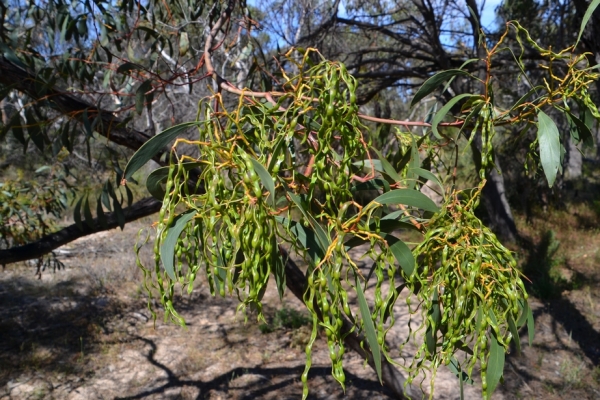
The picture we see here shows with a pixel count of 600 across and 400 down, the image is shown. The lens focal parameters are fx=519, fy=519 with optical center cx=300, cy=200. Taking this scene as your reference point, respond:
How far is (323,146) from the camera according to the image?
74 centimetres

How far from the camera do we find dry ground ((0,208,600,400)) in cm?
336

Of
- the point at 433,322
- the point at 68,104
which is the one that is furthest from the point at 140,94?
the point at 433,322

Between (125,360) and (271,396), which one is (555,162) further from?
(125,360)

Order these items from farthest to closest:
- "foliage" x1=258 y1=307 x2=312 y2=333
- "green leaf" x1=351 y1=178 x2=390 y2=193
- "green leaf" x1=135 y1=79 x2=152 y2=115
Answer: "foliage" x1=258 y1=307 x2=312 y2=333, "green leaf" x1=135 y1=79 x2=152 y2=115, "green leaf" x1=351 y1=178 x2=390 y2=193

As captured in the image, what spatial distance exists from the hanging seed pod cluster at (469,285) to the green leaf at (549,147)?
126 millimetres

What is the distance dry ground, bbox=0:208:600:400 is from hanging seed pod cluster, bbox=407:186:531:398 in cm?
262

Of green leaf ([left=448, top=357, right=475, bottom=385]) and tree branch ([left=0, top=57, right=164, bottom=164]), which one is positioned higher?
tree branch ([left=0, top=57, right=164, bottom=164])

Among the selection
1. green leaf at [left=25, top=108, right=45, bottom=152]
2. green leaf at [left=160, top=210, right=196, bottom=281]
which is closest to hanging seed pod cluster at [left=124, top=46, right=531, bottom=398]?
green leaf at [left=160, top=210, right=196, bottom=281]

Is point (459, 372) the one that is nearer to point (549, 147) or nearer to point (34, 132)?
point (549, 147)

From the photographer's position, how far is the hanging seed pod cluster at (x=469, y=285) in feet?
2.49

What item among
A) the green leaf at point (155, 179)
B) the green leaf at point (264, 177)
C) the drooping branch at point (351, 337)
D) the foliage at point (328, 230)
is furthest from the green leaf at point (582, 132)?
the drooping branch at point (351, 337)

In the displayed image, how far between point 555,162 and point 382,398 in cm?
269

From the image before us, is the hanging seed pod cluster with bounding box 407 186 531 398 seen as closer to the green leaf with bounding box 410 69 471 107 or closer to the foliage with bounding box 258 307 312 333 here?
the green leaf with bounding box 410 69 471 107

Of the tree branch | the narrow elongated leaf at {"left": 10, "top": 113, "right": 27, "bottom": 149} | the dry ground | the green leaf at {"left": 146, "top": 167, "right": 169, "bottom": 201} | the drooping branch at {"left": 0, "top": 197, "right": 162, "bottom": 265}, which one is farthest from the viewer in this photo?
the dry ground
